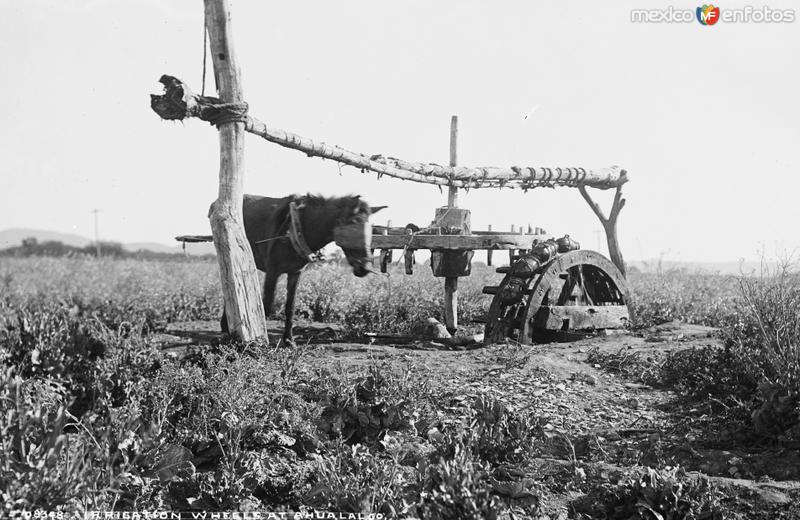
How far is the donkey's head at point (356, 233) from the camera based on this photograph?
774 centimetres

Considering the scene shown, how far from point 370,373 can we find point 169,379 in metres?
1.57

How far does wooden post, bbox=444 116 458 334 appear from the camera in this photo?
10.0 meters

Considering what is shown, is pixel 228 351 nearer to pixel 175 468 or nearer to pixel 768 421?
pixel 175 468

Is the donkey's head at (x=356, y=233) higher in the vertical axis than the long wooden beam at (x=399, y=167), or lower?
lower

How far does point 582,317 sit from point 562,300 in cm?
68

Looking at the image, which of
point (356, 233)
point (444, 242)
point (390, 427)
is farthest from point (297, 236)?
point (390, 427)

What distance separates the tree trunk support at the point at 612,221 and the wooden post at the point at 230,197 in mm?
7262

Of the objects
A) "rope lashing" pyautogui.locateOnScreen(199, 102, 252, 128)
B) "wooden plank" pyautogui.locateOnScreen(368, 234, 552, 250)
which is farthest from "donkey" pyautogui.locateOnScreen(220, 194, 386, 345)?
"rope lashing" pyautogui.locateOnScreen(199, 102, 252, 128)

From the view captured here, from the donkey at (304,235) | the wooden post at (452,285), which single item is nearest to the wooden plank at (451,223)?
the wooden post at (452,285)

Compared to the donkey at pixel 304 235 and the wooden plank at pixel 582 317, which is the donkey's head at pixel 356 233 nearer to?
the donkey at pixel 304 235

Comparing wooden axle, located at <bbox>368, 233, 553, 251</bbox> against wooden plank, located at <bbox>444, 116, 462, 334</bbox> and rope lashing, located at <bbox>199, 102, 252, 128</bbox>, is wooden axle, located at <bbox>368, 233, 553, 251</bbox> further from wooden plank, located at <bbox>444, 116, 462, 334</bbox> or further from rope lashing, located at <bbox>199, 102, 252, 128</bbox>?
rope lashing, located at <bbox>199, 102, 252, 128</bbox>

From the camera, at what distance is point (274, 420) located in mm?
4668

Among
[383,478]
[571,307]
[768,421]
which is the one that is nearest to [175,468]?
[383,478]

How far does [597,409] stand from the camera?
5.64 metres
